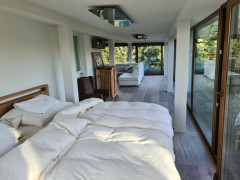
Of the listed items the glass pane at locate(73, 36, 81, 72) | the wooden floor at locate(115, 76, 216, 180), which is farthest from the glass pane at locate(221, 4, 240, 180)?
the glass pane at locate(73, 36, 81, 72)

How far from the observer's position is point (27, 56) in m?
3.05

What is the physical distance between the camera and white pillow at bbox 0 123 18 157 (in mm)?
1774

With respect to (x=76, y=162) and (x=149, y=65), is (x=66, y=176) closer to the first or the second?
(x=76, y=162)

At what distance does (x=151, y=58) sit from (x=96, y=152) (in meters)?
10.7

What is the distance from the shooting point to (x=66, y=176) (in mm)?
1313

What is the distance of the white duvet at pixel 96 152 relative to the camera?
1313 mm

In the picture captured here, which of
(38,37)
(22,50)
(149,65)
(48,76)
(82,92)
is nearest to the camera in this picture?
(22,50)

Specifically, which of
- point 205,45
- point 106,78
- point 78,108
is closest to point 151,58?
point 106,78

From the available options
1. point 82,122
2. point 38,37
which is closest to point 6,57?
point 38,37

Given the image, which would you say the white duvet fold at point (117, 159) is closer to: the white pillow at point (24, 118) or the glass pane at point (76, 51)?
the white pillow at point (24, 118)

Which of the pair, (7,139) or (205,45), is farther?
(205,45)

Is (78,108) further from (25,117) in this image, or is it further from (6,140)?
(6,140)

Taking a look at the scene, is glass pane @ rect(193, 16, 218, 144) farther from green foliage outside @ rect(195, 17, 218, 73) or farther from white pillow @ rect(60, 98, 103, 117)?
white pillow @ rect(60, 98, 103, 117)

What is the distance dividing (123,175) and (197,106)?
3086 millimetres
